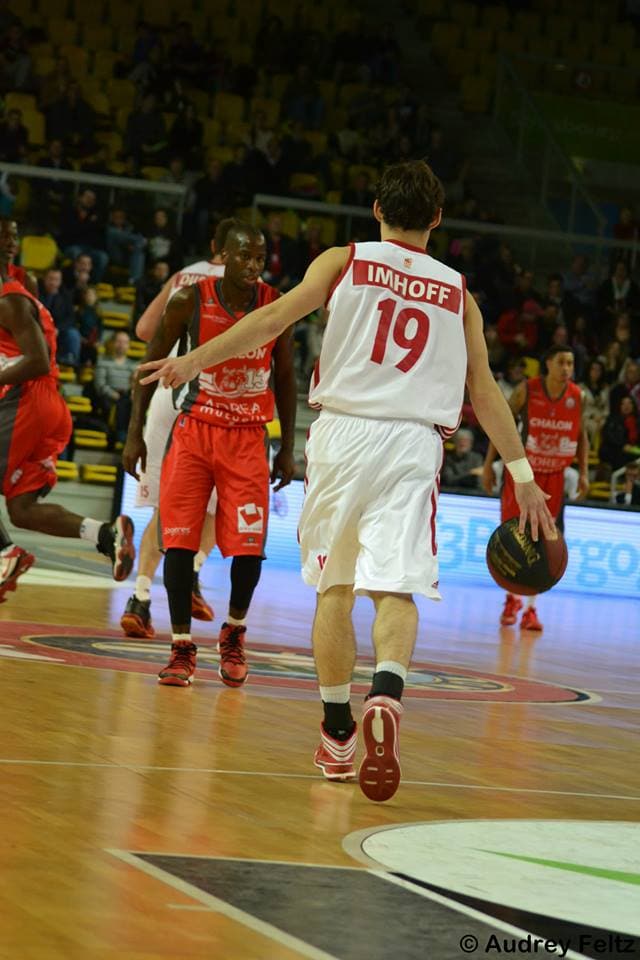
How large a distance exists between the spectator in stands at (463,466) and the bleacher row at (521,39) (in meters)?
8.12

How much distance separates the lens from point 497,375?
18.9 meters

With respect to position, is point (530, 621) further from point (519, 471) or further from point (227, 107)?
point (227, 107)

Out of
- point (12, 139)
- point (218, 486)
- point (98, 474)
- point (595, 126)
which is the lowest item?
point (98, 474)

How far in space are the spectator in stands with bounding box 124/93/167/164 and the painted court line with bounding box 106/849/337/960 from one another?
17048 millimetres

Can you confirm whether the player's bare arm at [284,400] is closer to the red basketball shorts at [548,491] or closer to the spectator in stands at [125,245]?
the red basketball shorts at [548,491]

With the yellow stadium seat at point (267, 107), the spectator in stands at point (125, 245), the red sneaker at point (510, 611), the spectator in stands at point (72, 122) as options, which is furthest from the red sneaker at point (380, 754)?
the yellow stadium seat at point (267, 107)

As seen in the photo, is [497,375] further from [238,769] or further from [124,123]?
[238,769]

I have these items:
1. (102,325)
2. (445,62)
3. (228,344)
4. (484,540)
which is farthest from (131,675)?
(445,62)

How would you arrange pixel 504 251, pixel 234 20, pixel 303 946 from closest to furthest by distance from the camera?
1. pixel 303 946
2. pixel 504 251
3. pixel 234 20

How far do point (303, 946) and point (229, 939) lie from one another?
136 millimetres

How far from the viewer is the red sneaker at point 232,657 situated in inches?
264

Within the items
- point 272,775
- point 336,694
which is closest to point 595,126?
point 336,694

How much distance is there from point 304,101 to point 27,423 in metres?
14.6

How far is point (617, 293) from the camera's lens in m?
20.5
